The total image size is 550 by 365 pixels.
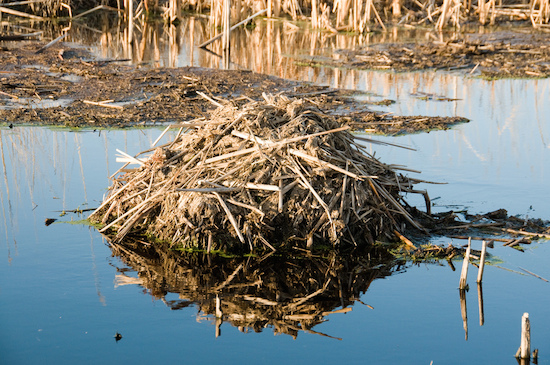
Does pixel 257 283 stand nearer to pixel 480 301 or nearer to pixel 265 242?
pixel 265 242

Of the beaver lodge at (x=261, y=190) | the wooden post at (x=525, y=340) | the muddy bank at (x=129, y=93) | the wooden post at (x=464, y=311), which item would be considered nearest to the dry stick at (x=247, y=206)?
the beaver lodge at (x=261, y=190)

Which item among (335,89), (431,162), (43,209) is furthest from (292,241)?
(335,89)

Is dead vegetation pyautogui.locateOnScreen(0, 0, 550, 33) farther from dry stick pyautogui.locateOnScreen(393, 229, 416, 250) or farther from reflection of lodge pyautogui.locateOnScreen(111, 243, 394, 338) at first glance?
reflection of lodge pyautogui.locateOnScreen(111, 243, 394, 338)

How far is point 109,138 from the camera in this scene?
29.9 feet

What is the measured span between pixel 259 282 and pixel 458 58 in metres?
10.7

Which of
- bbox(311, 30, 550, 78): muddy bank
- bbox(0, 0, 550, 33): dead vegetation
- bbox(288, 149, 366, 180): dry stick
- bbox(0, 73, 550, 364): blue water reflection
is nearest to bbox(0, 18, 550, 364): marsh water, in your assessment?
bbox(0, 73, 550, 364): blue water reflection

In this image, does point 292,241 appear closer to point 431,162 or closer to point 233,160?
point 233,160

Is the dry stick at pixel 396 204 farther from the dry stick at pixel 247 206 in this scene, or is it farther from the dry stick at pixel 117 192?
the dry stick at pixel 117 192

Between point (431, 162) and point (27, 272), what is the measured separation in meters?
4.67

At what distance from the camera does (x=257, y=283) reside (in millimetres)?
5250

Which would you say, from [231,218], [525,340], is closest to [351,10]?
[231,218]

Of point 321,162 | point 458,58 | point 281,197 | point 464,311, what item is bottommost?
point 464,311

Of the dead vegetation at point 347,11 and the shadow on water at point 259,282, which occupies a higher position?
the dead vegetation at point 347,11

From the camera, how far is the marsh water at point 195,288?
14.0 feet
